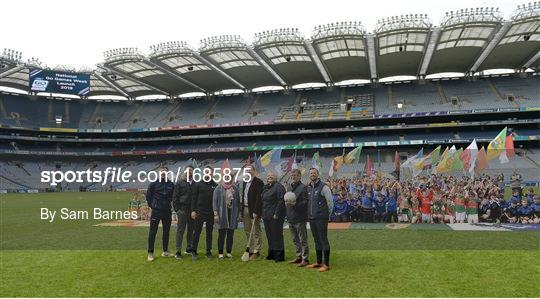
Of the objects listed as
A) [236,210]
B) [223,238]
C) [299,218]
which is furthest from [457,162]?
[223,238]

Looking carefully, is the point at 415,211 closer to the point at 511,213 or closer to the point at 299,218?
the point at 511,213

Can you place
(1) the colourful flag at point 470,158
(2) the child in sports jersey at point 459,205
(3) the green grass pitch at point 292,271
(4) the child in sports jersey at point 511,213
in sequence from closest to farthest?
(3) the green grass pitch at point 292,271 → (4) the child in sports jersey at point 511,213 → (2) the child in sports jersey at point 459,205 → (1) the colourful flag at point 470,158

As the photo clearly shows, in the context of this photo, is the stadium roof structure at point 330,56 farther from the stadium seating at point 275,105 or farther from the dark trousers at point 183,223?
the dark trousers at point 183,223

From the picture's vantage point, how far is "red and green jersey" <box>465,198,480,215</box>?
14.3 m

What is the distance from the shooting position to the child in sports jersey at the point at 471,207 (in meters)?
14.2

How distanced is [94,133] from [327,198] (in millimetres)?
60963

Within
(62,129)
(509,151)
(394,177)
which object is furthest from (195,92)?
(509,151)

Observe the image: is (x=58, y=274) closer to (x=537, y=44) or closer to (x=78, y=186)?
(x=537, y=44)

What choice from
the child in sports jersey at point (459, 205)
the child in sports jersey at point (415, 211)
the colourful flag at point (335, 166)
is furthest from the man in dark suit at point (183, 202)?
the colourful flag at point (335, 166)

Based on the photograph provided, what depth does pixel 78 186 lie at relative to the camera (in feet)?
172

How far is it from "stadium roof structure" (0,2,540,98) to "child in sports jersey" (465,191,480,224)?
24355 millimetres

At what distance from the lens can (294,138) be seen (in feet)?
178

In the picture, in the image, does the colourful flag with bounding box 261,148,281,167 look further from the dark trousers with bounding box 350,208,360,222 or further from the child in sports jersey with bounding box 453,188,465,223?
the child in sports jersey with bounding box 453,188,465,223

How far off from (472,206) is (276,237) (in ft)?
30.8
